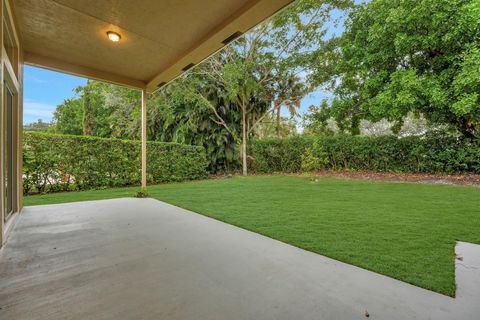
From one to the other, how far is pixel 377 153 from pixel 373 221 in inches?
278

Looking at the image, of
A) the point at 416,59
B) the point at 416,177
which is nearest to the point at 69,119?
the point at 416,59

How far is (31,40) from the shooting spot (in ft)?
12.2

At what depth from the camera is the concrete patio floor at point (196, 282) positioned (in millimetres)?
1444

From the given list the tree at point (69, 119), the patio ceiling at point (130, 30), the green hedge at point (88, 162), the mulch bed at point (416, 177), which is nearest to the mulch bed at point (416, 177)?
the mulch bed at point (416, 177)

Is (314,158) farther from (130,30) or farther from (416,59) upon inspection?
(130,30)

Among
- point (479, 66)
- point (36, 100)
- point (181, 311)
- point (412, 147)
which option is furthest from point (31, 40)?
point (36, 100)

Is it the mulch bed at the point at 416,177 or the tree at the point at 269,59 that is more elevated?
the tree at the point at 269,59

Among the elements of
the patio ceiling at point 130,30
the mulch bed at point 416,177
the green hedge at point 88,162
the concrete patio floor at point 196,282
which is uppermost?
the patio ceiling at point 130,30

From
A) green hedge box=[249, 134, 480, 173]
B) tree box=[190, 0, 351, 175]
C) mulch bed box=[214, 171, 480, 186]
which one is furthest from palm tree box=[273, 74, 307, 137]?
mulch bed box=[214, 171, 480, 186]

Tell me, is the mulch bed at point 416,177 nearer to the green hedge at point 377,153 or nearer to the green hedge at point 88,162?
the green hedge at point 377,153

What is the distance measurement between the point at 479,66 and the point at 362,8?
4.64 meters

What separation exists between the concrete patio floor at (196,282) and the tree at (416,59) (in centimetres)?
637

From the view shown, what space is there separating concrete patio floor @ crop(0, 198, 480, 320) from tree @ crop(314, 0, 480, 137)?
20.9 feet

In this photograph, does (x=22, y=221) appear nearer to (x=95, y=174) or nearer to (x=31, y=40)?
(x=31, y=40)
